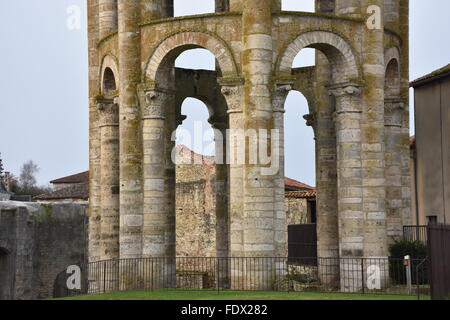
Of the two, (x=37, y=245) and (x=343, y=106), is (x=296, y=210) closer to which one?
(x=37, y=245)

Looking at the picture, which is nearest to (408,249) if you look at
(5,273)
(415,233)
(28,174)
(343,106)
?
(415,233)

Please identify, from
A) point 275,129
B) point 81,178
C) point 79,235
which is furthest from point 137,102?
point 81,178

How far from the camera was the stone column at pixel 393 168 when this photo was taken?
35.4 m

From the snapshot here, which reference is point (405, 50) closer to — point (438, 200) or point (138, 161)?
point (438, 200)

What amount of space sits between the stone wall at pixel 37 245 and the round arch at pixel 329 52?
67.2ft

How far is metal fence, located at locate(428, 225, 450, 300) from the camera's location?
24.6m

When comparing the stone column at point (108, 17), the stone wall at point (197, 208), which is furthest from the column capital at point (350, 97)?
the stone wall at point (197, 208)

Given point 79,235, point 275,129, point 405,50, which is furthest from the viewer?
point 79,235

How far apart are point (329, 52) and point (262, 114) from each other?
3604 millimetres

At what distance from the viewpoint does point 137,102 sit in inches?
1315

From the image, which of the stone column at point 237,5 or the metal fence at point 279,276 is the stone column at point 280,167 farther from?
the stone column at point 237,5

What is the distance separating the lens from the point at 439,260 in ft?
82.9

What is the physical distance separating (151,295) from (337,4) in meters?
11.7

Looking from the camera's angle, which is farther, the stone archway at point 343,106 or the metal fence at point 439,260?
the stone archway at point 343,106
